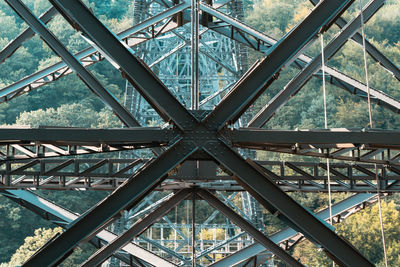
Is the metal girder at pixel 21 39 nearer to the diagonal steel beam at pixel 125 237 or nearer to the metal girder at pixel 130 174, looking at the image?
the metal girder at pixel 130 174

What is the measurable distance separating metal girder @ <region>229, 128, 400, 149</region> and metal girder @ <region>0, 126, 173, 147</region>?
2.78ft

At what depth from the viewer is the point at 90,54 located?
52.5ft

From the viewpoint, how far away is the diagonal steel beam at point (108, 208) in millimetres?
7027

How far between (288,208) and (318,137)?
33.9 inches

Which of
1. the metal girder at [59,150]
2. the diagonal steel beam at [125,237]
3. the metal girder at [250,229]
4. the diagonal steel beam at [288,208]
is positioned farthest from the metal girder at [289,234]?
the diagonal steel beam at [288,208]

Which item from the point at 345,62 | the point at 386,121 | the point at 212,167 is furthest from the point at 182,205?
the point at 212,167

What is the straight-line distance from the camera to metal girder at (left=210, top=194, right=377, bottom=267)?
13254 millimetres

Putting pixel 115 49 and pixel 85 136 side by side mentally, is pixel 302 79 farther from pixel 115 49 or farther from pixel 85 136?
pixel 85 136

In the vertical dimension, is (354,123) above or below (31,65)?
below

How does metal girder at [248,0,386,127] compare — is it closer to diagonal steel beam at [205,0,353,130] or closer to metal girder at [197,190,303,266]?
metal girder at [197,190,303,266]

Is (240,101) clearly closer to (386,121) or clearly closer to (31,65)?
(386,121)

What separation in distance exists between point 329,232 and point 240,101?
1.63 metres

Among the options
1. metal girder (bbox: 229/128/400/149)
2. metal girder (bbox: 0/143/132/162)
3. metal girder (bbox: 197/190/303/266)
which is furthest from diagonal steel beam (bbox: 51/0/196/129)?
metal girder (bbox: 197/190/303/266)

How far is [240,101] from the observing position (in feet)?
23.9
